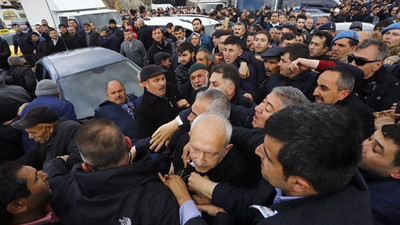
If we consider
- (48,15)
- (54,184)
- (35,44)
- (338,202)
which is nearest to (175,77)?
(54,184)

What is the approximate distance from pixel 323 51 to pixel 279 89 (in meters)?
2.60

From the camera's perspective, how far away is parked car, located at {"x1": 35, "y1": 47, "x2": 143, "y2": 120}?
12.3 ft

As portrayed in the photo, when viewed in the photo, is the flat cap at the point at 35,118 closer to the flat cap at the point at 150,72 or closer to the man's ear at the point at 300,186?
the flat cap at the point at 150,72

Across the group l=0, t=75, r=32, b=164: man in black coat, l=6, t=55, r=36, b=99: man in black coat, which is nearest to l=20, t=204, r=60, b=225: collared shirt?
l=0, t=75, r=32, b=164: man in black coat

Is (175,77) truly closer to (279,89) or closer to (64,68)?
(64,68)

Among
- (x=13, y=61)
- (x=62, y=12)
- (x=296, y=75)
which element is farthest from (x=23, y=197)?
(x=62, y=12)

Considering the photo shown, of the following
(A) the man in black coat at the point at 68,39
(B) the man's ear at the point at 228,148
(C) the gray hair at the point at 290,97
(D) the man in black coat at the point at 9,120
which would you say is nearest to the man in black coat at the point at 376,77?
(C) the gray hair at the point at 290,97

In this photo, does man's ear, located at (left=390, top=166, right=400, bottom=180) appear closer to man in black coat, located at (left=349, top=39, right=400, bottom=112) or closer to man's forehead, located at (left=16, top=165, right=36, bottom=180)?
man in black coat, located at (left=349, top=39, right=400, bottom=112)

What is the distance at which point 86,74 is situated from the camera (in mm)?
4094

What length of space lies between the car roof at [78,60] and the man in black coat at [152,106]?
6.55 ft

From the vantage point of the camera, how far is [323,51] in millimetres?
3916

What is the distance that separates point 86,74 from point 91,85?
0.90 feet

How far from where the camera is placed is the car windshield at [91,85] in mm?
3701

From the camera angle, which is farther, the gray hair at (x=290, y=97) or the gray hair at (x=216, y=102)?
the gray hair at (x=216, y=102)
